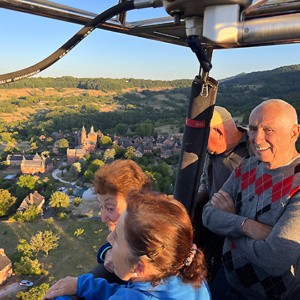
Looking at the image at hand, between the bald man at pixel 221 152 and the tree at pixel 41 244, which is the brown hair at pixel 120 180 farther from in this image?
the tree at pixel 41 244

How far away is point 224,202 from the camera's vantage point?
3.75ft

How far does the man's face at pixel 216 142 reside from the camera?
148 cm

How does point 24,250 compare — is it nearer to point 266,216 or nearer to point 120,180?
point 120,180

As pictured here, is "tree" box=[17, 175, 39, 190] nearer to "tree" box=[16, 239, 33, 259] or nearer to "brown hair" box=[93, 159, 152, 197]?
"tree" box=[16, 239, 33, 259]

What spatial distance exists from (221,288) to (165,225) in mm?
723

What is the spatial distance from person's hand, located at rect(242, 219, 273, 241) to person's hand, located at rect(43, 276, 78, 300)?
580 millimetres

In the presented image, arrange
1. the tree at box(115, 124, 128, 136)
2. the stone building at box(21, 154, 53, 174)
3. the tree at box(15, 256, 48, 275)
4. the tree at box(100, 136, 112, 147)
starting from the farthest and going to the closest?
1. the tree at box(115, 124, 128, 136)
2. the tree at box(100, 136, 112, 147)
3. the stone building at box(21, 154, 53, 174)
4. the tree at box(15, 256, 48, 275)

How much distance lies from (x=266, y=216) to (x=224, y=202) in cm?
19

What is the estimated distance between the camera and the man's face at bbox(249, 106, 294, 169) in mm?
997

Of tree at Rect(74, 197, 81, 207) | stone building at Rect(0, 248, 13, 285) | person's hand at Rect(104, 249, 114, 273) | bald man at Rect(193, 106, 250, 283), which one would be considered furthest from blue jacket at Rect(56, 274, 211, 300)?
tree at Rect(74, 197, 81, 207)

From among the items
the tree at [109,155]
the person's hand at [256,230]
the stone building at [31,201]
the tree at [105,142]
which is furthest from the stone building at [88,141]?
the person's hand at [256,230]

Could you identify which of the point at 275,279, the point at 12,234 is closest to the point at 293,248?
the point at 275,279

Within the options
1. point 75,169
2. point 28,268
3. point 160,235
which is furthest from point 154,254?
point 75,169

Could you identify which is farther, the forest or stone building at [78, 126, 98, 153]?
the forest
